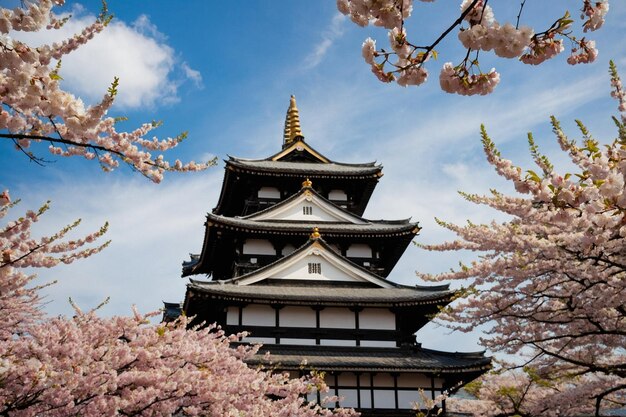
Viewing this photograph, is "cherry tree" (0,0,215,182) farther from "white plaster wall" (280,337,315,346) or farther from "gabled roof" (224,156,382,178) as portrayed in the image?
"gabled roof" (224,156,382,178)

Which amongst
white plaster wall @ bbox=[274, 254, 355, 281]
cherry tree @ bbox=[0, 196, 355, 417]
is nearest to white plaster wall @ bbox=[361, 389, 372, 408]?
white plaster wall @ bbox=[274, 254, 355, 281]

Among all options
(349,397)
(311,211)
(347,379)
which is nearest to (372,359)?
(347,379)

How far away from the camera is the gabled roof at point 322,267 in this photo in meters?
21.8

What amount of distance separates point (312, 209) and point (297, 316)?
5.63m

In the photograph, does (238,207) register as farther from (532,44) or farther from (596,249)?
(532,44)

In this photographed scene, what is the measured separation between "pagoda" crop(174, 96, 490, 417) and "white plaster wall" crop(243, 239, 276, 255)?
4cm

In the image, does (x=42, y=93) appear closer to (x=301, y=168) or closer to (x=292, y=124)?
(x=301, y=168)

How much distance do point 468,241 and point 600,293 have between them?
3231 mm

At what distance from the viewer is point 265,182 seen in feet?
84.7

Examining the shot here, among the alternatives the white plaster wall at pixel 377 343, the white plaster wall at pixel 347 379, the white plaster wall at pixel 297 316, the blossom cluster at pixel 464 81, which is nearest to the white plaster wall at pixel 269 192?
the white plaster wall at pixel 297 316

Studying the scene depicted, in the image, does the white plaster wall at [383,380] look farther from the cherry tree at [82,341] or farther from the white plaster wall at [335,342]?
the cherry tree at [82,341]

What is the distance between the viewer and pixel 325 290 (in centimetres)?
2134

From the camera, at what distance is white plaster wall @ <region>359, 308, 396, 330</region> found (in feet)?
68.3

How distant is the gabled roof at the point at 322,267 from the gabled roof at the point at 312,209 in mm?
2334
